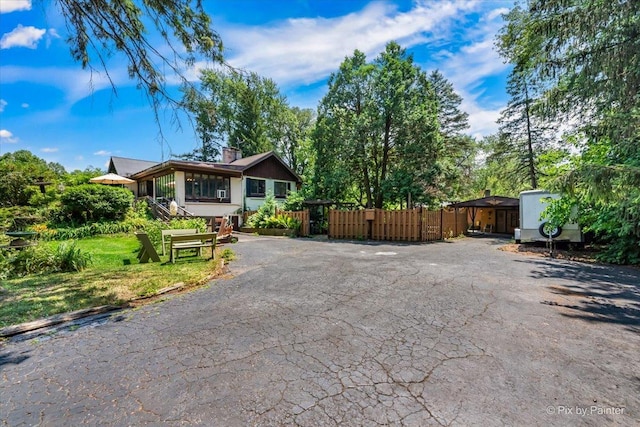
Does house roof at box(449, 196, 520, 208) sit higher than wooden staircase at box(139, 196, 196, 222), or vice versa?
house roof at box(449, 196, 520, 208)

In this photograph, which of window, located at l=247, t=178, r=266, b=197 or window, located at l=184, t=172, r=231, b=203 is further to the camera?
window, located at l=247, t=178, r=266, b=197

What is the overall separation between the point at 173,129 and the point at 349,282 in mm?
4495

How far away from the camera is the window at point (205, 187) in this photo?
18.3m

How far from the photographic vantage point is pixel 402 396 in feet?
6.89

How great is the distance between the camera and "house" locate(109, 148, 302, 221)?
18.0 meters

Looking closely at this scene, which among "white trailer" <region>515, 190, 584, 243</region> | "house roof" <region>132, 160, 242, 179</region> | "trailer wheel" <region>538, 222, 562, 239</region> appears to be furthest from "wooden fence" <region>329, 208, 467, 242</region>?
"house roof" <region>132, 160, 242, 179</region>

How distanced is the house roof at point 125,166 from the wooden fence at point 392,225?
18897 mm

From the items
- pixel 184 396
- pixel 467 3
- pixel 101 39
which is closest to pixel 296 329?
pixel 184 396

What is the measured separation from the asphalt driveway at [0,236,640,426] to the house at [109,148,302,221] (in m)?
14.6

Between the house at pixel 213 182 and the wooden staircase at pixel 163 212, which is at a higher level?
the house at pixel 213 182

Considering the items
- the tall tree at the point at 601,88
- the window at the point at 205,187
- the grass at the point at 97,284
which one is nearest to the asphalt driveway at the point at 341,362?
the grass at the point at 97,284

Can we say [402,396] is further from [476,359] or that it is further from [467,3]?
[467,3]

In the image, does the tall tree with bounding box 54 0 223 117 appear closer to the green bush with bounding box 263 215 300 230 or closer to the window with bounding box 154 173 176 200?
the green bush with bounding box 263 215 300 230

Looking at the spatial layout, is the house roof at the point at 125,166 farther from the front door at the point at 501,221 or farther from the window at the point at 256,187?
the front door at the point at 501,221
